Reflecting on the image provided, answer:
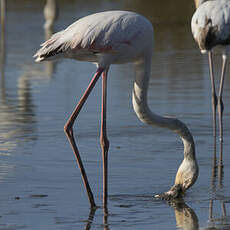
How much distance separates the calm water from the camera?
237 inches

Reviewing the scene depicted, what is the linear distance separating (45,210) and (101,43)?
4.47 ft

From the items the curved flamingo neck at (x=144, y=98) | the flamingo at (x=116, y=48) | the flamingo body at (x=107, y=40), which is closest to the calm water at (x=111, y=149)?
the flamingo at (x=116, y=48)

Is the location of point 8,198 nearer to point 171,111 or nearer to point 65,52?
point 65,52

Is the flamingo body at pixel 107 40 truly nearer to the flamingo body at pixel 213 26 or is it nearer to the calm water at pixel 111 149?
the calm water at pixel 111 149

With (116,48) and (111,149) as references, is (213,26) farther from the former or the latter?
(116,48)

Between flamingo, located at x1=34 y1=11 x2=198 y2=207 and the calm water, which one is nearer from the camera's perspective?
the calm water

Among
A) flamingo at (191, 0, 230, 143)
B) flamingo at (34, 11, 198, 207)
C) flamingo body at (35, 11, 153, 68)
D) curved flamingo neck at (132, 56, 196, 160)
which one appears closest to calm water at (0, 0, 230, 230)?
flamingo at (34, 11, 198, 207)

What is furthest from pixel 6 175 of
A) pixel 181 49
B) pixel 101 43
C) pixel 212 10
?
pixel 181 49

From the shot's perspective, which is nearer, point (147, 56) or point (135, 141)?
point (147, 56)

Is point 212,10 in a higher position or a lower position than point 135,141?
higher

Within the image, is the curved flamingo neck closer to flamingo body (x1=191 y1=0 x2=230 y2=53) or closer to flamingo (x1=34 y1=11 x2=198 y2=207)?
flamingo (x1=34 y1=11 x2=198 y2=207)

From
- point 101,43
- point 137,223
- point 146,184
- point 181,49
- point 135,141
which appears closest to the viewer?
point 137,223

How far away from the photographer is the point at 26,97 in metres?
11.3

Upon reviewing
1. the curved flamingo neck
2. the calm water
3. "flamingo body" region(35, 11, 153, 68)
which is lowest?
the calm water
